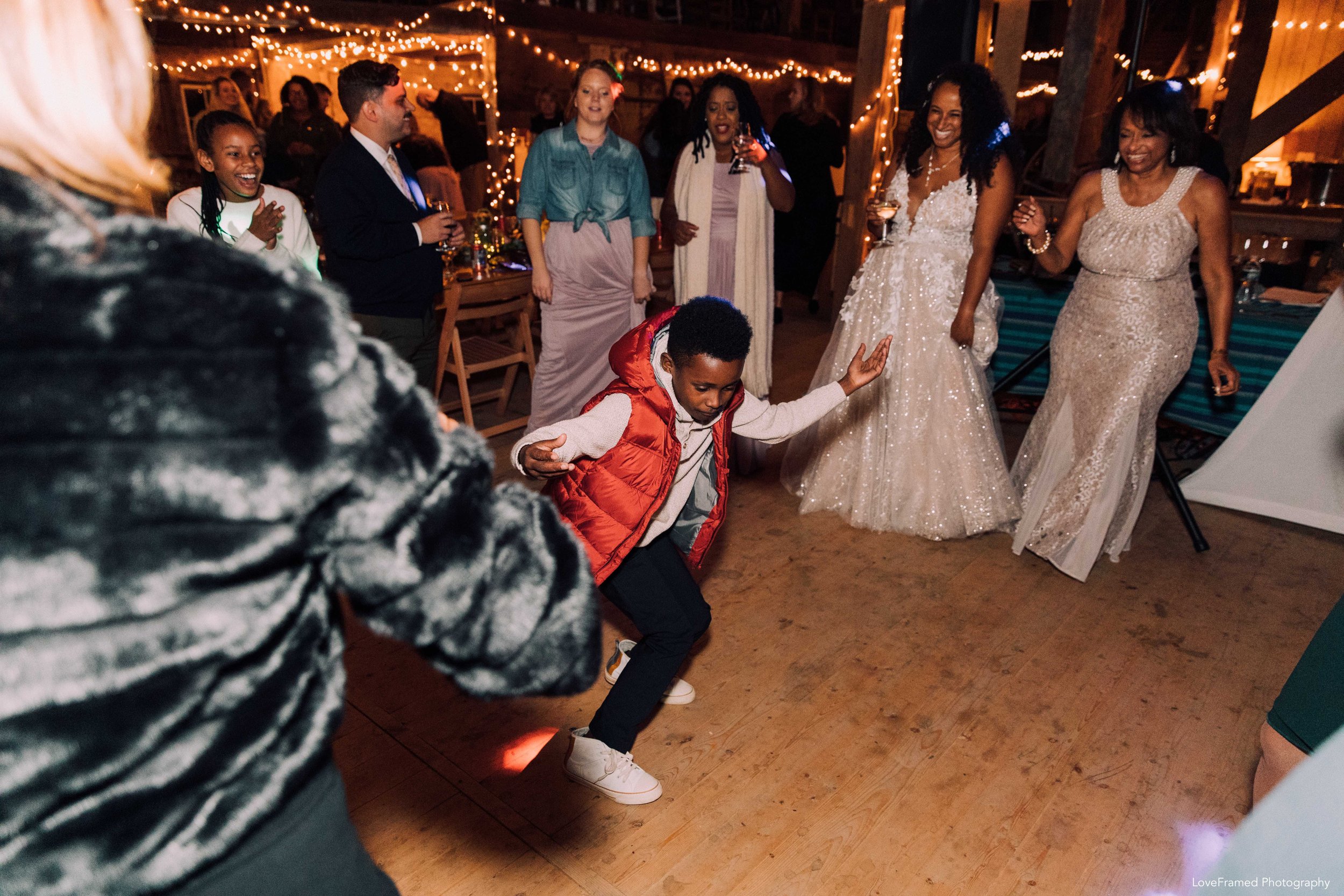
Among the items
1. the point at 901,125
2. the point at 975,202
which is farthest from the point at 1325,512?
the point at 901,125

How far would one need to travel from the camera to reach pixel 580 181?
3.49m

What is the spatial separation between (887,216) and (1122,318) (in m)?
0.93

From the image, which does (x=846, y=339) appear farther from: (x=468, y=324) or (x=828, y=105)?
(x=828, y=105)

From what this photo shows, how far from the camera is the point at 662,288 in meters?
4.99

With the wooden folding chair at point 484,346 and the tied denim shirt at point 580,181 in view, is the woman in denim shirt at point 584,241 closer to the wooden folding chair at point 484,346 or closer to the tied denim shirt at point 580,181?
the tied denim shirt at point 580,181

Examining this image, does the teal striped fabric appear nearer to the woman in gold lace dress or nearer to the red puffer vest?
the woman in gold lace dress

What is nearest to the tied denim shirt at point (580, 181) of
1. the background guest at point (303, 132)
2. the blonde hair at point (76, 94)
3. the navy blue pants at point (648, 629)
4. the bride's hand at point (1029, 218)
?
the bride's hand at point (1029, 218)

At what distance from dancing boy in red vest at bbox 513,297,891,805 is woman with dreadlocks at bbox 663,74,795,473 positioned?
1.62 m

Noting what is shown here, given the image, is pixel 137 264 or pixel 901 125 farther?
pixel 901 125

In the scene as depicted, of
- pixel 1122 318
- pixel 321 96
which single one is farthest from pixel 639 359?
pixel 321 96

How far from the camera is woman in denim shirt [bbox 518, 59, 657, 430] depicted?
11.3 ft

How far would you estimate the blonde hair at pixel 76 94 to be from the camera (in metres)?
0.57

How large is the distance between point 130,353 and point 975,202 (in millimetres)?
3013

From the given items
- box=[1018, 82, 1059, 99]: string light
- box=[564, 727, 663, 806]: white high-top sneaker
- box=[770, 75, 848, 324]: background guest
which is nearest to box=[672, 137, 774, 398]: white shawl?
box=[564, 727, 663, 806]: white high-top sneaker
